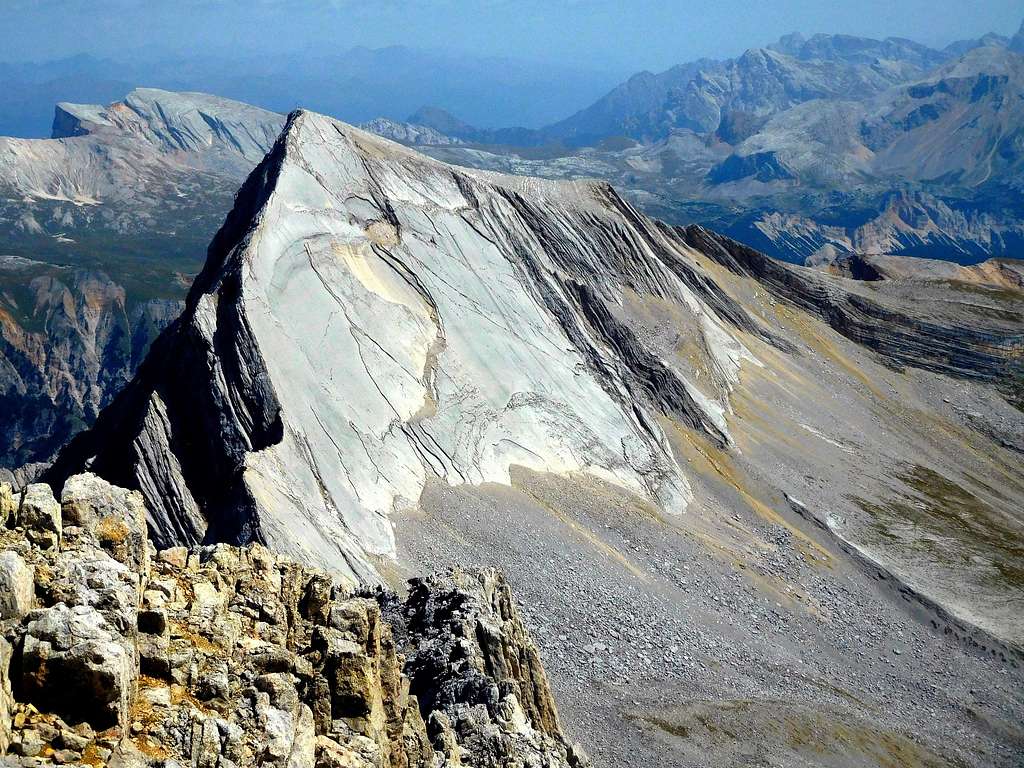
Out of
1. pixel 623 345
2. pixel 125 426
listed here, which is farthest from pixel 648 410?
pixel 125 426

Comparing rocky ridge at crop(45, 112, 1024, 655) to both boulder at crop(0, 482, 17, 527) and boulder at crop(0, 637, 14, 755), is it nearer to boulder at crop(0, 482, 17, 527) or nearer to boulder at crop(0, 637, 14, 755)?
boulder at crop(0, 482, 17, 527)

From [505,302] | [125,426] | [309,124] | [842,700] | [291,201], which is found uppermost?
[309,124]

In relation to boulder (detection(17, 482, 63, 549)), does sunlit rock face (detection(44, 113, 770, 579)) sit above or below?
below

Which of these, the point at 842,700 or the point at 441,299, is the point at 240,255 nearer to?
the point at 441,299

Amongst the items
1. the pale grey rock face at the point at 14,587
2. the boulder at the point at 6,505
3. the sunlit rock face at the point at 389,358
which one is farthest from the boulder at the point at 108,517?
the sunlit rock face at the point at 389,358

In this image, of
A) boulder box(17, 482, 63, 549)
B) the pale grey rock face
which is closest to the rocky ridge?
boulder box(17, 482, 63, 549)

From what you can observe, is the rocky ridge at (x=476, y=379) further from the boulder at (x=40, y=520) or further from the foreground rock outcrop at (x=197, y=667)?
the boulder at (x=40, y=520)

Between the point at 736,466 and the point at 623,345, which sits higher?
the point at 623,345
